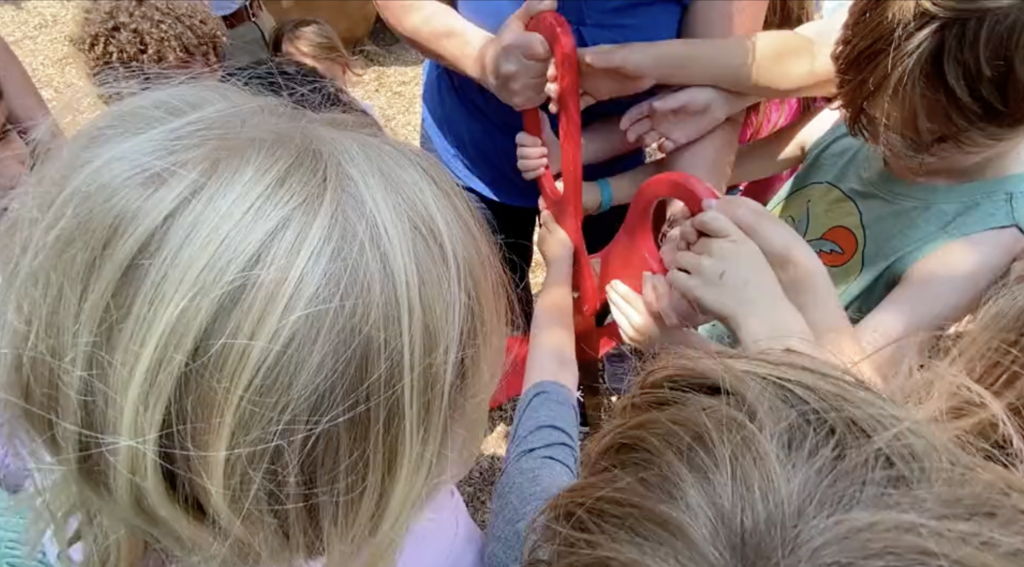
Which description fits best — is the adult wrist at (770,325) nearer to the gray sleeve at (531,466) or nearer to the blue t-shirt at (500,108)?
the gray sleeve at (531,466)

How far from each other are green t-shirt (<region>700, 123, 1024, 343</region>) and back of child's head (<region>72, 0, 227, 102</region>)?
1055mm

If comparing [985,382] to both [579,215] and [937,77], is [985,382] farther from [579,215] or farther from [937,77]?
[579,215]

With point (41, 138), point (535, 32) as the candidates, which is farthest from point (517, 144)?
point (41, 138)

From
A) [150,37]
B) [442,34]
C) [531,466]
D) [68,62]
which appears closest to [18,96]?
[150,37]

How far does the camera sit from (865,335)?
92cm

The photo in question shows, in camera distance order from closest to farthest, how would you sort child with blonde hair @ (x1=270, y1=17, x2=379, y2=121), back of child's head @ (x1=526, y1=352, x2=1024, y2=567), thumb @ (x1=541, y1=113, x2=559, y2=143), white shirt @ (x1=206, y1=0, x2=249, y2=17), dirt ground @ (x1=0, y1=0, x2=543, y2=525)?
back of child's head @ (x1=526, y1=352, x2=1024, y2=567) → thumb @ (x1=541, y1=113, x2=559, y2=143) → child with blonde hair @ (x1=270, y1=17, x2=379, y2=121) → white shirt @ (x1=206, y1=0, x2=249, y2=17) → dirt ground @ (x1=0, y1=0, x2=543, y2=525)

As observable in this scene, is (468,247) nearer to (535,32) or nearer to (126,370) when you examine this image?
(126,370)

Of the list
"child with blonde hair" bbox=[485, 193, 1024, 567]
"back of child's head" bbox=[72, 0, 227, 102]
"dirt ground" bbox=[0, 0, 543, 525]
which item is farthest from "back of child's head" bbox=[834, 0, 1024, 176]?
"dirt ground" bbox=[0, 0, 543, 525]

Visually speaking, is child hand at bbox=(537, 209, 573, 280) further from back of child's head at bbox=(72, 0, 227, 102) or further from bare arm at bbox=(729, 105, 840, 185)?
back of child's head at bbox=(72, 0, 227, 102)

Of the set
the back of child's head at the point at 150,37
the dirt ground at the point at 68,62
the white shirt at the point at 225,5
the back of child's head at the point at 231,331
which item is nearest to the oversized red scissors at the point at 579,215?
the back of child's head at the point at 231,331

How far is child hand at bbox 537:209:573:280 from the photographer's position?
1.08 metres

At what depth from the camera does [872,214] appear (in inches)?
41.7

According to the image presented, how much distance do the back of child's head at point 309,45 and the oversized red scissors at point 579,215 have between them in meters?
0.93

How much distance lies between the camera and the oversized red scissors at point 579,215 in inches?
40.7
